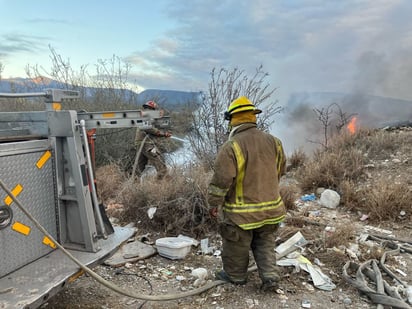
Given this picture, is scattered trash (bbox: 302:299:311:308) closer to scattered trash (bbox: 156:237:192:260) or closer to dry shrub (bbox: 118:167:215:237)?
scattered trash (bbox: 156:237:192:260)

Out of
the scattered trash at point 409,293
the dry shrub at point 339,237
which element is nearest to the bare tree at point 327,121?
the dry shrub at point 339,237

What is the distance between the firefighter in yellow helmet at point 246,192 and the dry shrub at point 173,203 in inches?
50.5

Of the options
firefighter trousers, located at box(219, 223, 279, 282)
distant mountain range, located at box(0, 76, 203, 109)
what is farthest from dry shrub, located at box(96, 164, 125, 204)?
firefighter trousers, located at box(219, 223, 279, 282)

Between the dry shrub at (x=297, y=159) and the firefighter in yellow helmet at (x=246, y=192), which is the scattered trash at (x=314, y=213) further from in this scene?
the dry shrub at (x=297, y=159)

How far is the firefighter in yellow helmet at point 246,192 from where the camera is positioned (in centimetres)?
335

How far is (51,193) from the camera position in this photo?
2984 millimetres

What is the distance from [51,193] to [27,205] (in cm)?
25

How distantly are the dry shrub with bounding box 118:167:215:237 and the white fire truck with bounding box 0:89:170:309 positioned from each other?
161 cm

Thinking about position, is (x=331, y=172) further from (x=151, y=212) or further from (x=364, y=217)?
(x=151, y=212)

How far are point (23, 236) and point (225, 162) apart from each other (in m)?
1.73

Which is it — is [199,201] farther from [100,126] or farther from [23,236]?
[23,236]

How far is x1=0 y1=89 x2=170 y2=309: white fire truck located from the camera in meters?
2.59

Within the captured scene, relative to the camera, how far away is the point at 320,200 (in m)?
6.36

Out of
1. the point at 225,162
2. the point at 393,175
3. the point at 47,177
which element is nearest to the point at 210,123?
A: the point at 393,175
